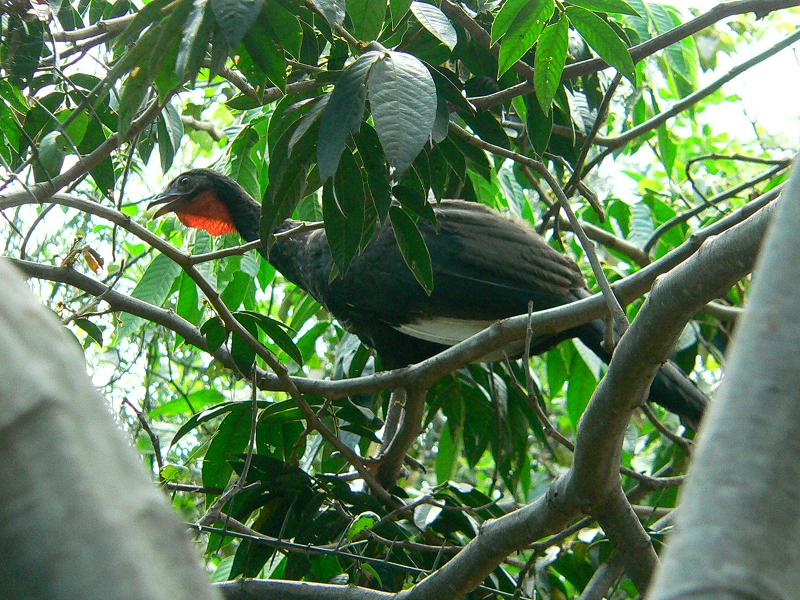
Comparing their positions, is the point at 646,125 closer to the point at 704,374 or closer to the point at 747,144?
the point at 704,374

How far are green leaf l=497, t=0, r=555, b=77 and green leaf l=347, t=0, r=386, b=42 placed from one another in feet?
1.10

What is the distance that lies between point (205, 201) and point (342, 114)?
278 centimetres

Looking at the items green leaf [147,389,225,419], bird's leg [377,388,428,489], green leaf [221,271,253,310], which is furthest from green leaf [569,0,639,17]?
green leaf [147,389,225,419]

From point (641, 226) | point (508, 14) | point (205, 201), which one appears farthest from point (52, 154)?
point (641, 226)

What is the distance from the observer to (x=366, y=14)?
160 cm

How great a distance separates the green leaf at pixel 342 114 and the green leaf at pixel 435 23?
16cm

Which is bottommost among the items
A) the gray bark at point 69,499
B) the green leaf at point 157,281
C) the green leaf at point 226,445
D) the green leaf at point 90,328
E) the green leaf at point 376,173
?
the green leaf at point 226,445

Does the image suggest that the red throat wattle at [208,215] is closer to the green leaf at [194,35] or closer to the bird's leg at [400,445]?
the bird's leg at [400,445]

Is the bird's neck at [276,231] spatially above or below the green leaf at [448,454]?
above

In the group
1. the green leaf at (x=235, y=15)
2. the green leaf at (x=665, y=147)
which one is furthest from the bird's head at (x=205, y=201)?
the green leaf at (x=235, y=15)

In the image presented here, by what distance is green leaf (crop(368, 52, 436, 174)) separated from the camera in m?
1.37

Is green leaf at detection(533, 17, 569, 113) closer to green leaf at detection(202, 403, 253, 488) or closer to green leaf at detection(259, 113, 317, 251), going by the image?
green leaf at detection(259, 113, 317, 251)

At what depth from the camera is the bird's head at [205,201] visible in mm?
4109

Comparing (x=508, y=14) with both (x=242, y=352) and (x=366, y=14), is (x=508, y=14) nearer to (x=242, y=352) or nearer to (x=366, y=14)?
(x=366, y=14)
